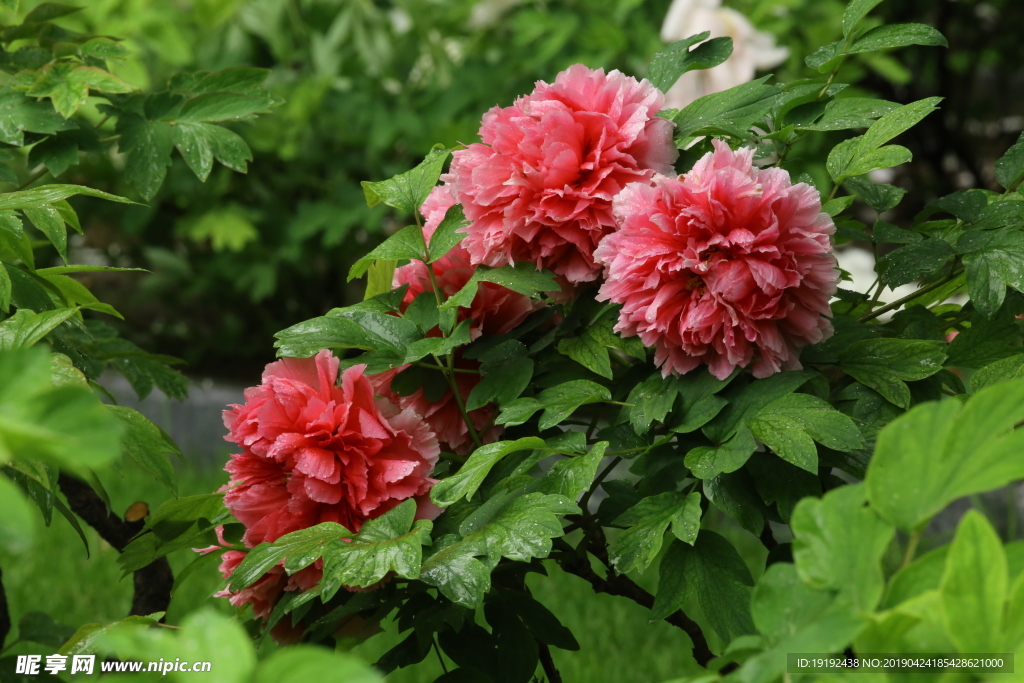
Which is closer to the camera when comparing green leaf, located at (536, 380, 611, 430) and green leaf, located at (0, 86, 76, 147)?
green leaf, located at (536, 380, 611, 430)

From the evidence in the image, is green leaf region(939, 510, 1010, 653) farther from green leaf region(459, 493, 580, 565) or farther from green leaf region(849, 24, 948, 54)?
green leaf region(849, 24, 948, 54)

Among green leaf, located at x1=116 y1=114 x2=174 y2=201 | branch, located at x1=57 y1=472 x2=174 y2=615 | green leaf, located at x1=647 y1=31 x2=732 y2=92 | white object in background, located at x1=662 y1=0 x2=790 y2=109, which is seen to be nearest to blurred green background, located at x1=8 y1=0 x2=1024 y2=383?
white object in background, located at x1=662 y1=0 x2=790 y2=109

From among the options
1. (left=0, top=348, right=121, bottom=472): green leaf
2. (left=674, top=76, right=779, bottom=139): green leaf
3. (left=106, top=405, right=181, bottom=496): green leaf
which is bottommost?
(left=106, top=405, right=181, bottom=496): green leaf

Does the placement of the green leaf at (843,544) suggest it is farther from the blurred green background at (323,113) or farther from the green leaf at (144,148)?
the blurred green background at (323,113)

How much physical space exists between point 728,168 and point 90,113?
2.39 metres

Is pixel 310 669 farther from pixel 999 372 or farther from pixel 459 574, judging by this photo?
pixel 999 372

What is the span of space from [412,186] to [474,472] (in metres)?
0.31

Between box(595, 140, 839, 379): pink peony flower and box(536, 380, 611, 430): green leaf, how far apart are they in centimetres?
6

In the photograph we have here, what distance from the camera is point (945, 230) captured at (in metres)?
0.92

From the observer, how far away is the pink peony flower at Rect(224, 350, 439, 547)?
833 mm

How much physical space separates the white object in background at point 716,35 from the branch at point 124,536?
68.9 inches

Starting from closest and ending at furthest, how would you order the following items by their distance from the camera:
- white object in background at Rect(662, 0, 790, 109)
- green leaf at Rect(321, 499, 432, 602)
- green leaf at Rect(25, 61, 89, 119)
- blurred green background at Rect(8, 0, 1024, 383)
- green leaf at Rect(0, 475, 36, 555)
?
green leaf at Rect(0, 475, 36, 555), green leaf at Rect(321, 499, 432, 602), green leaf at Rect(25, 61, 89, 119), white object in background at Rect(662, 0, 790, 109), blurred green background at Rect(8, 0, 1024, 383)

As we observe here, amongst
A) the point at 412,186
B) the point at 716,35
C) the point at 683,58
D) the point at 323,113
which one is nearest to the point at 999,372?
the point at 683,58

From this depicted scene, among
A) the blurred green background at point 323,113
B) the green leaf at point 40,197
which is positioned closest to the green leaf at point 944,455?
the green leaf at point 40,197
